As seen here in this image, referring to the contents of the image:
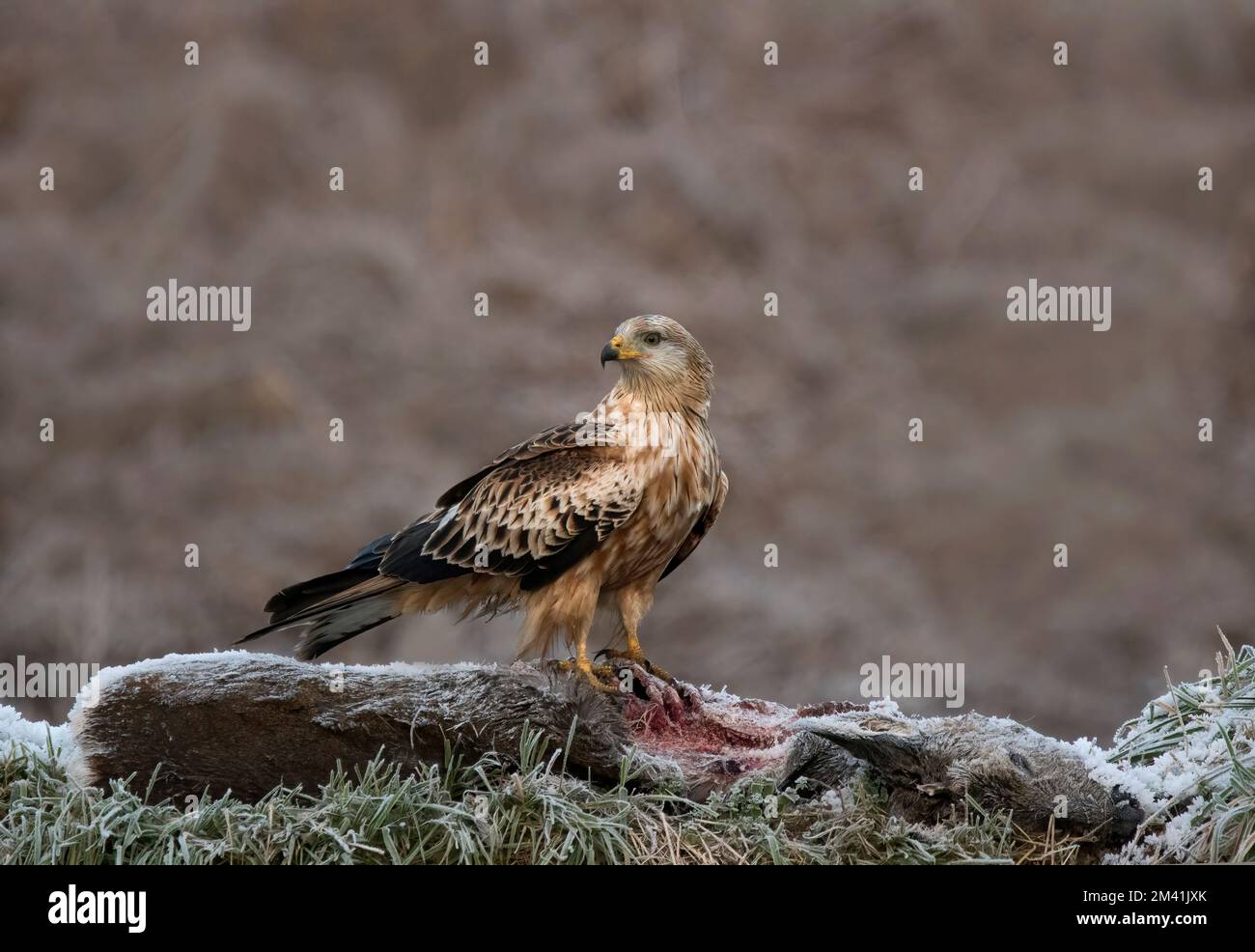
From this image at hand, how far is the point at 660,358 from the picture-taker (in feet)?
12.3

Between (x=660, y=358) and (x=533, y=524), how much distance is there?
0.64 meters

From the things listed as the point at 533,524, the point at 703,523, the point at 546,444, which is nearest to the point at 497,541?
the point at 533,524

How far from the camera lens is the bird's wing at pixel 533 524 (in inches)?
141

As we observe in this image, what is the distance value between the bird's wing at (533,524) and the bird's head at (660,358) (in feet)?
0.89

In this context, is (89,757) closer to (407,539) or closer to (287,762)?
(287,762)

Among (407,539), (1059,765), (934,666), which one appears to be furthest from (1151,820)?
(934,666)

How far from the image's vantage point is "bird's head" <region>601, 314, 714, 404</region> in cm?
373

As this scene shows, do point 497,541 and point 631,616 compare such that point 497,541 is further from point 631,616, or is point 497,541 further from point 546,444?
point 631,616

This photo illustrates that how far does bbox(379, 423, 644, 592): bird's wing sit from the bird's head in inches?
10.7

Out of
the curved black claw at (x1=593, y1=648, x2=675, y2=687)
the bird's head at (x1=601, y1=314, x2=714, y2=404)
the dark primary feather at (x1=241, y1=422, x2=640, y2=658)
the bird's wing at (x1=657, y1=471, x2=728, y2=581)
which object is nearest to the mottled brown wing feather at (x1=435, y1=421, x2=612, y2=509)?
the dark primary feather at (x1=241, y1=422, x2=640, y2=658)

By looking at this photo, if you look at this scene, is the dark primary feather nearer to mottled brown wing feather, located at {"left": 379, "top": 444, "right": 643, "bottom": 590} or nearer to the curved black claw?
mottled brown wing feather, located at {"left": 379, "top": 444, "right": 643, "bottom": 590}
